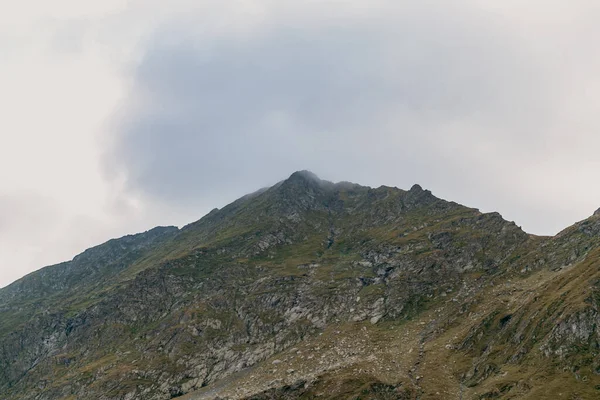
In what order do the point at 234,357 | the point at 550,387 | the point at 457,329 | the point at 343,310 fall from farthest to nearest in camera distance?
the point at 343,310
the point at 234,357
the point at 457,329
the point at 550,387

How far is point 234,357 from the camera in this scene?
586ft

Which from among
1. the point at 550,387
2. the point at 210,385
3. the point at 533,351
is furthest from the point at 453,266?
the point at 210,385

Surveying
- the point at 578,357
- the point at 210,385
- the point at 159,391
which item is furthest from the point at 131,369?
the point at 578,357

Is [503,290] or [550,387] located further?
[503,290]

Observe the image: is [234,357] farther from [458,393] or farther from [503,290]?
[503,290]

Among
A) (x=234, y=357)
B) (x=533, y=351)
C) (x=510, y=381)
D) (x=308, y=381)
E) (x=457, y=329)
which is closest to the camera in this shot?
(x=510, y=381)

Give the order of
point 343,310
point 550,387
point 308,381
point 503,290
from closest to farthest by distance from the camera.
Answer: point 550,387, point 308,381, point 503,290, point 343,310

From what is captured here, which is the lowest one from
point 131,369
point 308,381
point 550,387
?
point 550,387

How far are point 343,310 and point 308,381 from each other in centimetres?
5900

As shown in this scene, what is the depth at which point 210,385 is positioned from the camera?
163875mm

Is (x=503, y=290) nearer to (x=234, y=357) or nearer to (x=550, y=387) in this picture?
(x=550, y=387)

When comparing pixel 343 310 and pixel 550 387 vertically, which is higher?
pixel 343 310

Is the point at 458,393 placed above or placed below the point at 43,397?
below

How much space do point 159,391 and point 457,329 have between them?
363ft
